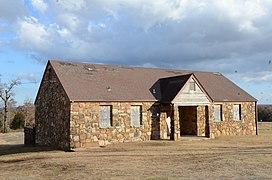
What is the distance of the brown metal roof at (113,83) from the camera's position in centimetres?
2069

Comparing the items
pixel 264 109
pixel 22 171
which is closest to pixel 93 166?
pixel 22 171

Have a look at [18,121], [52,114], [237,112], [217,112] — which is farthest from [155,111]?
[18,121]

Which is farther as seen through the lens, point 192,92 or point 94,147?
point 192,92

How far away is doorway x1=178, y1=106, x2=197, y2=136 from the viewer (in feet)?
83.0

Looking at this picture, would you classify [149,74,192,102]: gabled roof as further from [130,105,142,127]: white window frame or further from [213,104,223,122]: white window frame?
[213,104,223,122]: white window frame

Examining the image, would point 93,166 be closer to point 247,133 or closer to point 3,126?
point 247,133

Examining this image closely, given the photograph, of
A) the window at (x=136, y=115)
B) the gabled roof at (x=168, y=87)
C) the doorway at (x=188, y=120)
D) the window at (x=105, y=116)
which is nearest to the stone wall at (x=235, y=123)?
the doorway at (x=188, y=120)

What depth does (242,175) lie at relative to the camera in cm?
1085

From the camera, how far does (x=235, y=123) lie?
27062mm

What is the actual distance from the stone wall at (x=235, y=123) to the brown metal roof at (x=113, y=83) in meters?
0.69

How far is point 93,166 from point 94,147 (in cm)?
645

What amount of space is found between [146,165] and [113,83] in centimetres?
1058

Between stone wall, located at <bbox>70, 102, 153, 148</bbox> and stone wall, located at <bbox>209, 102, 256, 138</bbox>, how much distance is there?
18.4ft

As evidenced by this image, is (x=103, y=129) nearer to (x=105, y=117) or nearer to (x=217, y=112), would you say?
(x=105, y=117)
